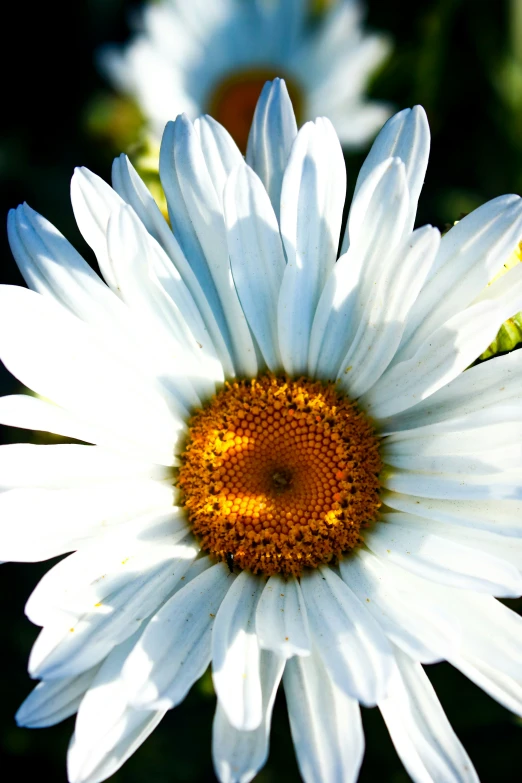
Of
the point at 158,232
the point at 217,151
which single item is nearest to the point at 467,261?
the point at 217,151

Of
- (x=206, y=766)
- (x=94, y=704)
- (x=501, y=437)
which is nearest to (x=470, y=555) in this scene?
(x=501, y=437)

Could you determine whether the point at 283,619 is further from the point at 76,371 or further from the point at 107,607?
the point at 76,371

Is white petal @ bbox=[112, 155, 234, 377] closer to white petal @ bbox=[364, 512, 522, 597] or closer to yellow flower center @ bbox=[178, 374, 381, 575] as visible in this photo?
yellow flower center @ bbox=[178, 374, 381, 575]

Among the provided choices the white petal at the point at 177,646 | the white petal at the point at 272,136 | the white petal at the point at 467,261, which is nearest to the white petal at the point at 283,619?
the white petal at the point at 177,646

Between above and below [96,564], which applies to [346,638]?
below

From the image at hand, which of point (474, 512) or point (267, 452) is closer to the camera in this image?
point (474, 512)

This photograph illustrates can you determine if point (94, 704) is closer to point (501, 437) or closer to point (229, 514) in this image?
point (229, 514)
